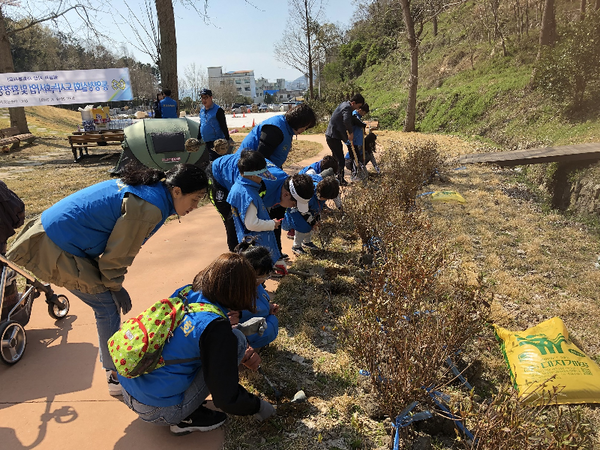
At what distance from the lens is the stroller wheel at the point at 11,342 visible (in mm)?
2732

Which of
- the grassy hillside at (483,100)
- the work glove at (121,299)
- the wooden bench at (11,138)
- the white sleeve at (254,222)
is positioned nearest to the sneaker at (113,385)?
the work glove at (121,299)

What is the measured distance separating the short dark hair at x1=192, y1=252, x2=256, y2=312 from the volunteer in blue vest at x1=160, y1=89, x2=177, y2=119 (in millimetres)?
7461

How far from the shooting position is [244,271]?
194 cm

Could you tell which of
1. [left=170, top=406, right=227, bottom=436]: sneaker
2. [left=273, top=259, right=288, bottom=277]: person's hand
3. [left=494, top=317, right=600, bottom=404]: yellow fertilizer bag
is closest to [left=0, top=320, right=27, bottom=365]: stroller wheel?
[left=170, top=406, right=227, bottom=436]: sneaker

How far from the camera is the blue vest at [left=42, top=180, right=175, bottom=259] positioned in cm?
211

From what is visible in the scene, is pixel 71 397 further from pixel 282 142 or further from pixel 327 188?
pixel 282 142

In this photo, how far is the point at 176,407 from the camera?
2.03 metres

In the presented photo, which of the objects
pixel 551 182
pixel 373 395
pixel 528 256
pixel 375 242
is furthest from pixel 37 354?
pixel 551 182

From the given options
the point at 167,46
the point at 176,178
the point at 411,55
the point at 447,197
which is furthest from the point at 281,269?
the point at 411,55

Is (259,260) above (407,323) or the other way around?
above

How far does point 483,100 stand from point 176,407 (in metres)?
15.5

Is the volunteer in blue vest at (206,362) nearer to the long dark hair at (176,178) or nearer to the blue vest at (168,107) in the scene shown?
the long dark hair at (176,178)

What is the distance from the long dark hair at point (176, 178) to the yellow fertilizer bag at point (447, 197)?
15.6ft

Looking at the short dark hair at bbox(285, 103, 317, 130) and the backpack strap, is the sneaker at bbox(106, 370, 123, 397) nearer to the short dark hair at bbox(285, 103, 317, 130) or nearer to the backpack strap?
the backpack strap
